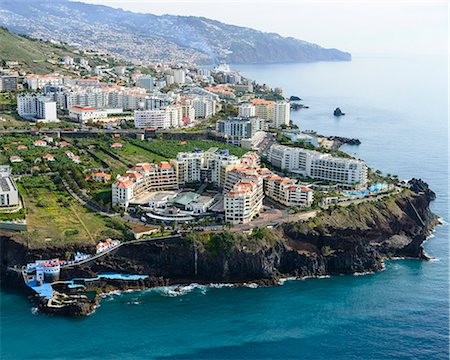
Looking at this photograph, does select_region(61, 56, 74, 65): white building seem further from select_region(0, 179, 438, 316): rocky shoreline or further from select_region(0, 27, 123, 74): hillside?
select_region(0, 179, 438, 316): rocky shoreline

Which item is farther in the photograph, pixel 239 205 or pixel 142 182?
pixel 142 182

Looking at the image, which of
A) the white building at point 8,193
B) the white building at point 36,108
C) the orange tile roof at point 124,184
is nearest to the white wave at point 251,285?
the orange tile roof at point 124,184

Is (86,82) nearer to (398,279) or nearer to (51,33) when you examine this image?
(398,279)

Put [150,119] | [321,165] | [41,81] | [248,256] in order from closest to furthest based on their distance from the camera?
[248,256], [321,165], [150,119], [41,81]

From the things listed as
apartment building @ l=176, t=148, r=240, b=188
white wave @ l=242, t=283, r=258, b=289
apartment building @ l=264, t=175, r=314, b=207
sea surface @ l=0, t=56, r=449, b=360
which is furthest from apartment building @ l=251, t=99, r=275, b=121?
white wave @ l=242, t=283, r=258, b=289

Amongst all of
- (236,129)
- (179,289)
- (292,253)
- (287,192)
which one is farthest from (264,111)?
(179,289)

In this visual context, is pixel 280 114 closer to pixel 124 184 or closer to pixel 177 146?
pixel 177 146

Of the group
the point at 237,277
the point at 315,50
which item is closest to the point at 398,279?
the point at 237,277
